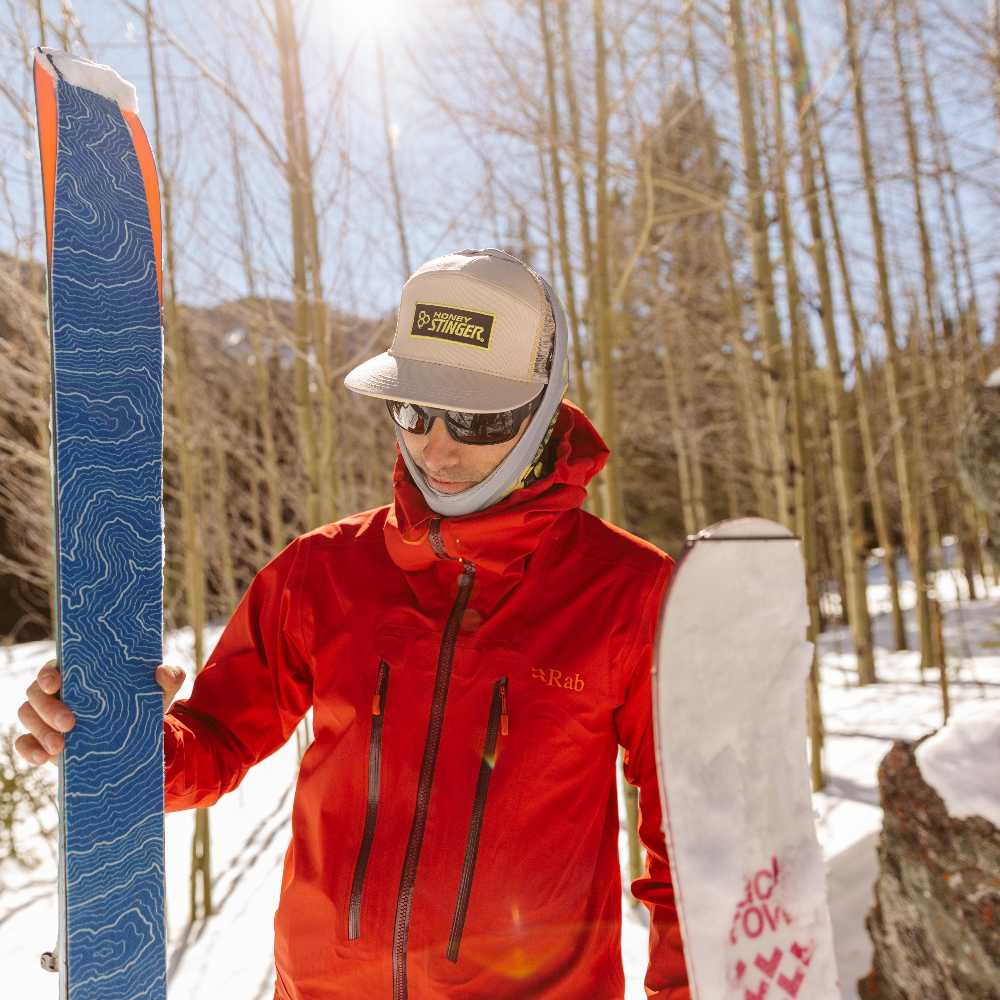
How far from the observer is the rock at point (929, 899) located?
2486 mm

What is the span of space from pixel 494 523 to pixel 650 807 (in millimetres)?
433

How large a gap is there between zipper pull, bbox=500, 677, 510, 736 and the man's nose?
0.31 metres

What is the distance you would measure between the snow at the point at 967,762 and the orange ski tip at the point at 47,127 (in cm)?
276

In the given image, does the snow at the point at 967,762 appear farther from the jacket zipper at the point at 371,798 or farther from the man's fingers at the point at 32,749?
the man's fingers at the point at 32,749

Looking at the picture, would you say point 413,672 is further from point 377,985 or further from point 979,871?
point 979,871

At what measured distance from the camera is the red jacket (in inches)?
43.0

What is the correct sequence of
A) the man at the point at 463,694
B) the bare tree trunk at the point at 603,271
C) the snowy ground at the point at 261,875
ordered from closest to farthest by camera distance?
the man at the point at 463,694 → the snowy ground at the point at 261,875 → the bare tree trunk at the point at 603,271

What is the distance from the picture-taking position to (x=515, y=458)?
1.23 metres

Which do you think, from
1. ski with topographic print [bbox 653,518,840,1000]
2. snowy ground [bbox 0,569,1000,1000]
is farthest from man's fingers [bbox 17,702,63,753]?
snowy ground [bbox 0,569,1000,1000]

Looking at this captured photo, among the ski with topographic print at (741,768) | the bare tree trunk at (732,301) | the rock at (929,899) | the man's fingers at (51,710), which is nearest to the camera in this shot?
the ski with topographic print at (741,768)

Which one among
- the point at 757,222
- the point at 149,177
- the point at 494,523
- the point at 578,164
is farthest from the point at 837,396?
the point at 494,523

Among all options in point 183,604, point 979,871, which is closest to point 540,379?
point 979,871

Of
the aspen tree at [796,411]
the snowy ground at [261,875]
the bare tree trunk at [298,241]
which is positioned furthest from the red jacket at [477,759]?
the aspen tree at [796,411]

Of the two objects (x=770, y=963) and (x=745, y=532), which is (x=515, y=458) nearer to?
(x=745, y=532)
